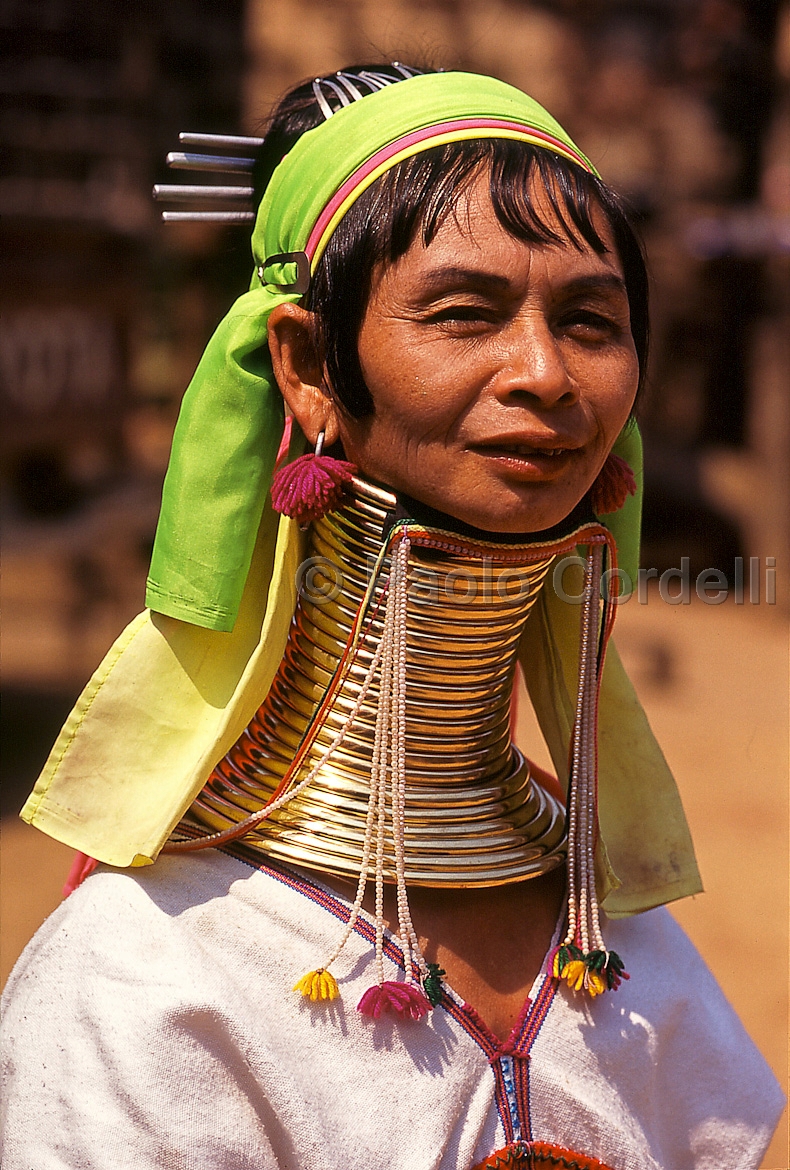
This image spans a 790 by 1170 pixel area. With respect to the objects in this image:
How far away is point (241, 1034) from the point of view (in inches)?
61.5

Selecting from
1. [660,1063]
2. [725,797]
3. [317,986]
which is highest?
[317,986]

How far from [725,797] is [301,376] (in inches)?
222

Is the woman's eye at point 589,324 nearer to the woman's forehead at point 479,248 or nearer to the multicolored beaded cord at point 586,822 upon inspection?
the woman's forehead at point 479,248

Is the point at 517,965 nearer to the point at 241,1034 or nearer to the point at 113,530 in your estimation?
the point at 241,1034

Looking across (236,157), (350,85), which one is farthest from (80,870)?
(350,85)

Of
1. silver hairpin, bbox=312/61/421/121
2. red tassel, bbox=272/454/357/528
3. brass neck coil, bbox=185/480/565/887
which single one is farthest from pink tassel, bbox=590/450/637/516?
silver hairpin, bbox=312/61/421/121

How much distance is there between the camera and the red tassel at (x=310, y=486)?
5.42 feet

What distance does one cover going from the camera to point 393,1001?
1.61 m

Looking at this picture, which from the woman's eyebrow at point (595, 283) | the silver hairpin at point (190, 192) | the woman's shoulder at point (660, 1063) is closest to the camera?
the woman's eyebrow at point (595, 283)

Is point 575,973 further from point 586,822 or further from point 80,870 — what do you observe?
point 80,870

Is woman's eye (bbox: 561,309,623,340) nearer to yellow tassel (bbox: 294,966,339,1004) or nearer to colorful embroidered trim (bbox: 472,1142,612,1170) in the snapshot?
yellow tassel (bbox: 294,966,339,1004)

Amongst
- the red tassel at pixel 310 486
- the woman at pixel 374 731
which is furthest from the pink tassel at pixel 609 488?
the red tassel at pixel 310 486

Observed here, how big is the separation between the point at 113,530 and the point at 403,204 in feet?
20.3

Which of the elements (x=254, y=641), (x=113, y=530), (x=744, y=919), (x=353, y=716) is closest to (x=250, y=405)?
(x=254, y=641)
